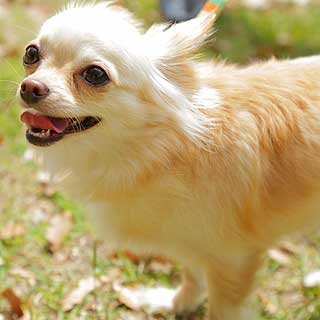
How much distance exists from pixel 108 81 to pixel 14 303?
1305mm

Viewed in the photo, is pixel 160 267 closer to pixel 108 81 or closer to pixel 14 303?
pixel 14 303

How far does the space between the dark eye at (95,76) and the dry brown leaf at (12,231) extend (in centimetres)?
153

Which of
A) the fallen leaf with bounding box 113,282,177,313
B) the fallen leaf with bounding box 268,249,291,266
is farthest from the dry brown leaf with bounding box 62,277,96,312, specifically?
the fallen leaf with bounding box 268,249,291,266

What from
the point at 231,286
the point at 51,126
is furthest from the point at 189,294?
the point at 51,126

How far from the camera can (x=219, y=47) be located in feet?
17.1

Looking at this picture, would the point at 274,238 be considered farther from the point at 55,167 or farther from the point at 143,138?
the point at 55,167

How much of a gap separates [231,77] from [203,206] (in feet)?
1.81

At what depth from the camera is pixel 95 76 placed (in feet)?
6.69

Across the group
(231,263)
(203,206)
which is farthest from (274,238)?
(203,206)

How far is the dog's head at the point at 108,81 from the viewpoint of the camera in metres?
2.04

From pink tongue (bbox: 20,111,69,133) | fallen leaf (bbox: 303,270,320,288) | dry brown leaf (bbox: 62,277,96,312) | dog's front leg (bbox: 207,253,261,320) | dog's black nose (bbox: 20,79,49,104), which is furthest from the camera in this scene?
fallen leaf (bbox: 303,270,320,288)

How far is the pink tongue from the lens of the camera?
6.90ft

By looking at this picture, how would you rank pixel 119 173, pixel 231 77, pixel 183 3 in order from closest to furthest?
pixel 119 173, pixel 231 77, pixel 183 3

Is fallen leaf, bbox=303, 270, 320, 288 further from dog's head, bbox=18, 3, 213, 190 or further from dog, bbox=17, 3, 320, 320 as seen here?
dog's head, bbox=18, 3, 213, 190
